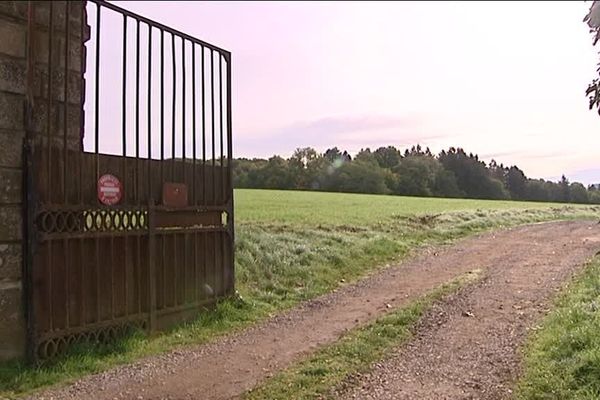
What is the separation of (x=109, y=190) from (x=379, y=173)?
5772 centimetres

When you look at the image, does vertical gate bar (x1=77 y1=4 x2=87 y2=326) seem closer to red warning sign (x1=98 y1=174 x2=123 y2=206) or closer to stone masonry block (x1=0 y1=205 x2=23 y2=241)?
red warning sign (x1=98 y1=174 x2=123 y2=206)

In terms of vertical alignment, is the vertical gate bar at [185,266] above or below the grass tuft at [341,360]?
above

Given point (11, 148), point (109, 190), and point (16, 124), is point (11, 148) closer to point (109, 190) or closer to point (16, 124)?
point (16, 124)

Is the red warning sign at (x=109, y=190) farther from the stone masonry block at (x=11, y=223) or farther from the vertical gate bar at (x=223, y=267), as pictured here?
the vertical gate bar at (x=223, y=267)

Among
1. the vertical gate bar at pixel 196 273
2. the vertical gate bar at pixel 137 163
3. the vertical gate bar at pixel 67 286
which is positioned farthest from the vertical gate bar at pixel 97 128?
the vertical gate bar at pixel 196 273

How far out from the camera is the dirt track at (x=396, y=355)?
18.4 feet

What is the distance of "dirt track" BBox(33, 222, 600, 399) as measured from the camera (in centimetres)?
561

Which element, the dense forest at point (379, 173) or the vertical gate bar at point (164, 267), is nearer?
the vertical gate bar at point (164, 267)

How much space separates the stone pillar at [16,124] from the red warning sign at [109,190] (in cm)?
85

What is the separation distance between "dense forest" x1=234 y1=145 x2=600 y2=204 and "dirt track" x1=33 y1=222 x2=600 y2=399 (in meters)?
31.6

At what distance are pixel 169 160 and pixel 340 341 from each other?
11.6 feet

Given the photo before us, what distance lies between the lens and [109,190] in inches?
290

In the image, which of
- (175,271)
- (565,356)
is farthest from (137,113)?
(565,356)

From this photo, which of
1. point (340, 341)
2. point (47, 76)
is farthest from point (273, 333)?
point (47, 76)
